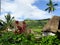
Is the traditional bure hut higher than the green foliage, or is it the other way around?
the green foliage

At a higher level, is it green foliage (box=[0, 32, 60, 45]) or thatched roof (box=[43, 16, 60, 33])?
green foliage (box=[0, 32, 60, 45])

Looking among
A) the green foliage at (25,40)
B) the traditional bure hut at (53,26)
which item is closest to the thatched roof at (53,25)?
the traditional bure hut at (53,26)

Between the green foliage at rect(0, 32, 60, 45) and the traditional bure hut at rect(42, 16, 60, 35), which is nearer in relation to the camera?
the green foliage at rect(0, 32, 60, 45)

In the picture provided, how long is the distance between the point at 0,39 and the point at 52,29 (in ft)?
129

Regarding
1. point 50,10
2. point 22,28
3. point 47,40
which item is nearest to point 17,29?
point 22,28

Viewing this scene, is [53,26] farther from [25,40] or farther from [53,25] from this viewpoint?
[25,40]

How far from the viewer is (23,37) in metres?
7.75

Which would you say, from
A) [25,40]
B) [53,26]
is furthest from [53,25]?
[25,40]

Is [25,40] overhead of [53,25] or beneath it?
overhead

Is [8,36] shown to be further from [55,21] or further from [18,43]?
[55,21]

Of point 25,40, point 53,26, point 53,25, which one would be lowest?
point 53,26

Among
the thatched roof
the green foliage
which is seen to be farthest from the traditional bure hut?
the green foliage

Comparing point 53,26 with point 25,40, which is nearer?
point 25,40

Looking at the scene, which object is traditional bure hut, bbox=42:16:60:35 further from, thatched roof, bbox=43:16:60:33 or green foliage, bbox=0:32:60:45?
green foliage, bbox=0:32:60:45
